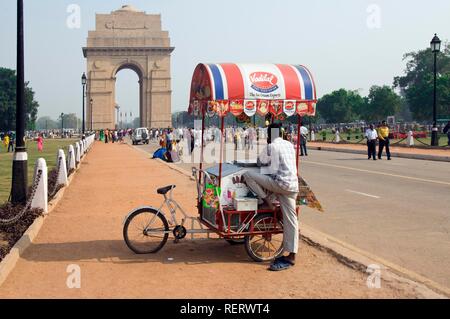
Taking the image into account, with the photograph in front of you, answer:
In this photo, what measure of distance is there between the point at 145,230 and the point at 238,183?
133cm

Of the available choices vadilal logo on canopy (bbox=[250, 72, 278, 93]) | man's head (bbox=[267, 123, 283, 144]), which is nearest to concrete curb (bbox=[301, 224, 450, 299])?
man's head (bbox=[267, 123, 283, 144])

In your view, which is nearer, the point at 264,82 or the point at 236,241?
the point at 264,82

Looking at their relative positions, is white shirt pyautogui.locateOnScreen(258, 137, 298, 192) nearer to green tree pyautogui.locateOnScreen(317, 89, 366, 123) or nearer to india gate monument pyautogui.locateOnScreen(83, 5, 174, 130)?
india gate monument pyautogui.locateOnScreen(83, 5, 174, 130)

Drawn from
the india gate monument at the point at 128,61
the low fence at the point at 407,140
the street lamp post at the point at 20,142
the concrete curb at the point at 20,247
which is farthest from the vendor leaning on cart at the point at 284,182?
the india gate monument at the point at 128,61

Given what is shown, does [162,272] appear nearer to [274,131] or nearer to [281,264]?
[281,264]

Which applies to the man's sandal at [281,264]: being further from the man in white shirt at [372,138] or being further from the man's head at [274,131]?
the man in white shirt at [372,138]

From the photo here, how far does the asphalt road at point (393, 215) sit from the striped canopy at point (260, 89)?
2.16 metres

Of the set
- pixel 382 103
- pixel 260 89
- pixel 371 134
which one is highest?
pixel 382 103

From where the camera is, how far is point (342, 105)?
102 metres

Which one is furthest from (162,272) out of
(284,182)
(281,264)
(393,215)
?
(393,215)

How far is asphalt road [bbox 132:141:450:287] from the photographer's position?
274 inches

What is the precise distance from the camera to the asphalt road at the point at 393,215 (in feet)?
22.8

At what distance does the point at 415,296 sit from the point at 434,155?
21.3m

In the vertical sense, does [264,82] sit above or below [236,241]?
above
